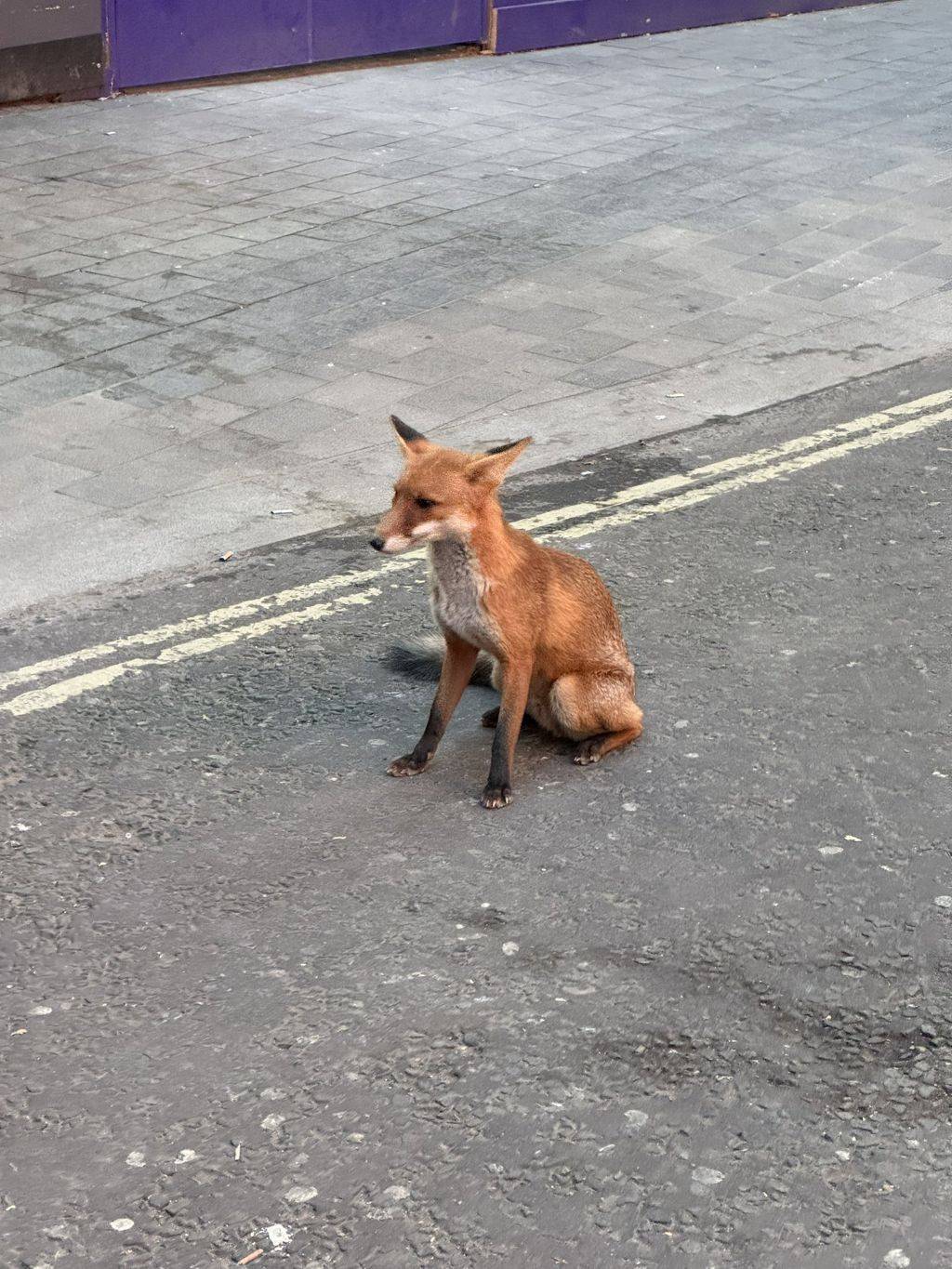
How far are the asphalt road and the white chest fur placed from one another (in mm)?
620

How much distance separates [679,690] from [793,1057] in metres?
2.29

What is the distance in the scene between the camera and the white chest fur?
5.53 m

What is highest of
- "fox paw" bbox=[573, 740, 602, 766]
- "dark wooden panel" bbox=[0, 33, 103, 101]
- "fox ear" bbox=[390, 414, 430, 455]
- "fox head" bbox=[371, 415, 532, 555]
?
"dark wooden panel" bbox=[0, 33, 103, 101]

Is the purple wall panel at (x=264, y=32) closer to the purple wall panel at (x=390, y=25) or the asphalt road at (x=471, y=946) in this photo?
the purple wall panel at (x=390, y=25)

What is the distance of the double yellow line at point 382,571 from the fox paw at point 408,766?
1246 millimetres

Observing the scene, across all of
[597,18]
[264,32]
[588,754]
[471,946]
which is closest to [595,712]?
[588,754]

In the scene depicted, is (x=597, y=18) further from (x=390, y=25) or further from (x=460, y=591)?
(x=460, y=591)

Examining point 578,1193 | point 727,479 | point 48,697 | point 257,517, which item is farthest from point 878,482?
point 578,1193

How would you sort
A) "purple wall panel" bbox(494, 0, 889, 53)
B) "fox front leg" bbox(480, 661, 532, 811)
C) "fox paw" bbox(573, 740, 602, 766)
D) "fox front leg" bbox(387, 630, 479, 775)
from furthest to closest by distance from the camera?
"purple wall panel" bbox(494, 0, 889, 53), "fox paw" bbox(573, 740, 602, 766), "fox front leg" bbox(387, 630, 479, 775), "fox front leg" bbox(480, 661, 532, 811)

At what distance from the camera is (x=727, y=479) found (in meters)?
8.80

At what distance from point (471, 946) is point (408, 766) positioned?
3.64 feet

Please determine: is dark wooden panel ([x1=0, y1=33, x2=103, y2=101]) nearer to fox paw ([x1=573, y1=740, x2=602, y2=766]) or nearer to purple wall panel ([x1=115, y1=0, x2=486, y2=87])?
purple wall panel ([x1=115, y1=0, x2=486, y2=87])

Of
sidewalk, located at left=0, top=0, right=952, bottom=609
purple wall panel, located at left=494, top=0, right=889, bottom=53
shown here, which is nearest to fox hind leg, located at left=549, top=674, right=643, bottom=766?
sidewalk, located at left=0, top=0, right=952, bottom=609

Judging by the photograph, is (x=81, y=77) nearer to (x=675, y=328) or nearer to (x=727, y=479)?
(x=675, y=328)
